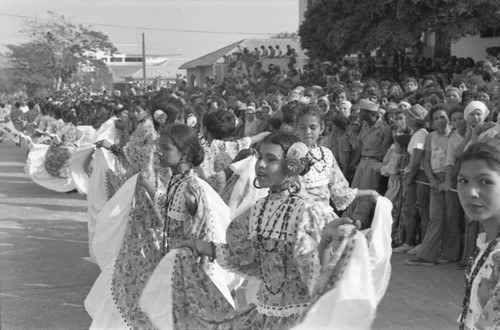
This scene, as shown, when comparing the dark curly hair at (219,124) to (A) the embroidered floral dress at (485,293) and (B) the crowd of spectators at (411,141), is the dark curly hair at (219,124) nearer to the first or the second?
(B) the crowd of spectators at (411,141)

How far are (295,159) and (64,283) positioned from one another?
4.44 m

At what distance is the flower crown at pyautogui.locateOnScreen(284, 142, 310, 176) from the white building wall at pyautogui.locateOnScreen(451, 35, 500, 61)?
58.6 ft

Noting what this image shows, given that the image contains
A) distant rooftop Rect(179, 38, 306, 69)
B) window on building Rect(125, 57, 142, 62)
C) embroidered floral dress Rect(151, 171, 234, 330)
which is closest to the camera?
embroidered floral dress Rect(151, 171, 234, 330)

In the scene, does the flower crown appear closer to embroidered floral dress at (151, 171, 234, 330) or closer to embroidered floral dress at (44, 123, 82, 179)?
embroidered floral dress at (151, 171, 234, 330)

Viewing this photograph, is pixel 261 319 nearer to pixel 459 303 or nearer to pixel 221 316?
pixel 221 316

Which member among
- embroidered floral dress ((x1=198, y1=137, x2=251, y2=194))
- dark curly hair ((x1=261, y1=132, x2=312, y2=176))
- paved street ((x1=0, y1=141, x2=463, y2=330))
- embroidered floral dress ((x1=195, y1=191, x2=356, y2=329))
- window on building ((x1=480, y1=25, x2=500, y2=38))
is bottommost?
paved street ((x1=0, y1=141, x2=463, y2=330))

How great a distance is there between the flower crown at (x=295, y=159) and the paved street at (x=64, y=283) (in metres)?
2.67

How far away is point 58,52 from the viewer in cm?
5791

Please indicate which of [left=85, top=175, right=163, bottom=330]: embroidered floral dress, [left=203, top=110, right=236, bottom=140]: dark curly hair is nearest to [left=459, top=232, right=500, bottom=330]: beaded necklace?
[left=85, top=175, right=163, bottom=330]: embroidered floral dress

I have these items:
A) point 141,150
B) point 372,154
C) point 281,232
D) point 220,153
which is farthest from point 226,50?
point 281,232

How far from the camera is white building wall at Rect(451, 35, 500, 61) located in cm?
2083

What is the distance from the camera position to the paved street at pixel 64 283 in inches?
250

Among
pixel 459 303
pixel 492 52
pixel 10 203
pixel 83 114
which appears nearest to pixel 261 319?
pixel 459 303

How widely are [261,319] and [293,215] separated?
53 centimetres
